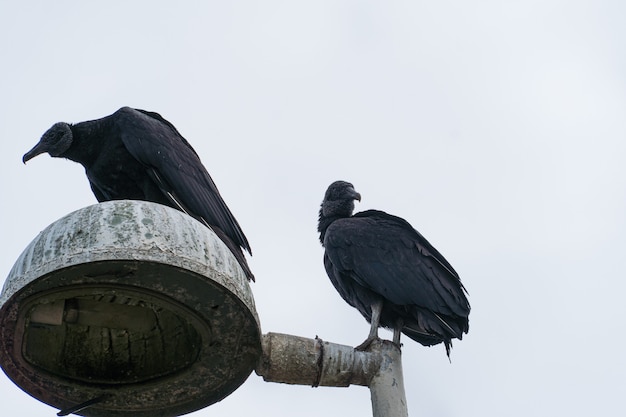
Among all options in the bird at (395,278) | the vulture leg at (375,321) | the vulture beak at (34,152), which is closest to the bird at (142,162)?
the vulture beak at (34,152)

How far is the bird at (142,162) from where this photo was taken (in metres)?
4.67

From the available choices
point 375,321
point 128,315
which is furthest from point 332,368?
point 375,321

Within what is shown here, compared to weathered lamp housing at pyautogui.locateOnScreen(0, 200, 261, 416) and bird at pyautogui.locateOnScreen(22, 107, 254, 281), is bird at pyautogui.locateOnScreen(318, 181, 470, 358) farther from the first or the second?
weathered lamp housing at pyautogui.locateOnScreen(0, 200, 261, 416)

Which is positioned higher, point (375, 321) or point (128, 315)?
point (375, 321)

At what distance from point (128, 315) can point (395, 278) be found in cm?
249

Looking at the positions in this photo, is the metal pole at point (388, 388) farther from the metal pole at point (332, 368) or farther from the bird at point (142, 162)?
the bird at point (142, 162)

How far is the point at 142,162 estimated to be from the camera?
4.93 metres

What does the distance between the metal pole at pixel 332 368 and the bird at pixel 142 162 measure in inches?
40.3

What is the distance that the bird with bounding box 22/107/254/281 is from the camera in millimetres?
4668

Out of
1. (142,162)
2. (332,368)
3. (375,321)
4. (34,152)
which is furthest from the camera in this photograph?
(34,152)

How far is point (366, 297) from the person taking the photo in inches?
215

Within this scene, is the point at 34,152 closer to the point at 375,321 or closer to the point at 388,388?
the point at 375,321

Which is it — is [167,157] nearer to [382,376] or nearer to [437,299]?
[437,299]

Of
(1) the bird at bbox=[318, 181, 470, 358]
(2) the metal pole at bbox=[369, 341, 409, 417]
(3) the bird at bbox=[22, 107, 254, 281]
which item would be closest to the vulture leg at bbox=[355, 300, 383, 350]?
(1) the bird at bbox=[318, 181, 470, 358]
